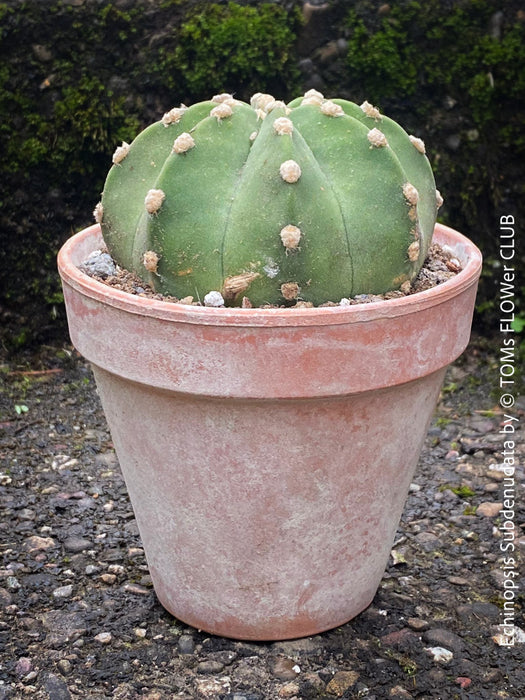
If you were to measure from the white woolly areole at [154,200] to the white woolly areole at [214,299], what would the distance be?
0.60 feet

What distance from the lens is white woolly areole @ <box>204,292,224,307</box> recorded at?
158cm

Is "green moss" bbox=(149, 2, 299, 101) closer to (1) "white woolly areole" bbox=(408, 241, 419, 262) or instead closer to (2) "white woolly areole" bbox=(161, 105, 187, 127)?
(2) "white woolly areole" bbox=(161, 105, 187, 127)

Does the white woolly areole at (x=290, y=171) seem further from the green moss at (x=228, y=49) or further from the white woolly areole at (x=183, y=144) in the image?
the green moss at (x=228, y=49)

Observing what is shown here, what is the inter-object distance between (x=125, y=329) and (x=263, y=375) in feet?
0.88

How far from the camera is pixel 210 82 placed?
310 centimetres

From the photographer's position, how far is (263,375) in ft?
4.96

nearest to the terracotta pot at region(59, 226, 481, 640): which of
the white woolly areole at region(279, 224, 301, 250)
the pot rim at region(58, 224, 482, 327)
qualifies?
the pot rim at region(58, 224, 482, 327)

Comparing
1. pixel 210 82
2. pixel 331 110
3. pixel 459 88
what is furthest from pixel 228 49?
pixel 331 110

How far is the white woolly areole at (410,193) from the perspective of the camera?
1.60 meters

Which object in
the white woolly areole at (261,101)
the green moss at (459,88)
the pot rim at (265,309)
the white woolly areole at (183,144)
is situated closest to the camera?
the pot rim at (265,309)

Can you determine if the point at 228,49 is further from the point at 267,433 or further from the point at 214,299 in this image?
the point at 267,433

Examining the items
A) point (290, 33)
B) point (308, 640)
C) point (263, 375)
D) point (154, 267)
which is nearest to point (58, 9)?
point (290, 33)

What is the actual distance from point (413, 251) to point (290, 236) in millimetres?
259

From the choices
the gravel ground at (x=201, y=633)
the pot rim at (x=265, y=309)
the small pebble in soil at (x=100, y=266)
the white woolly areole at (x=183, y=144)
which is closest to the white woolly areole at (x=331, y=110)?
the white woolly areole at (x=183, y=144)
